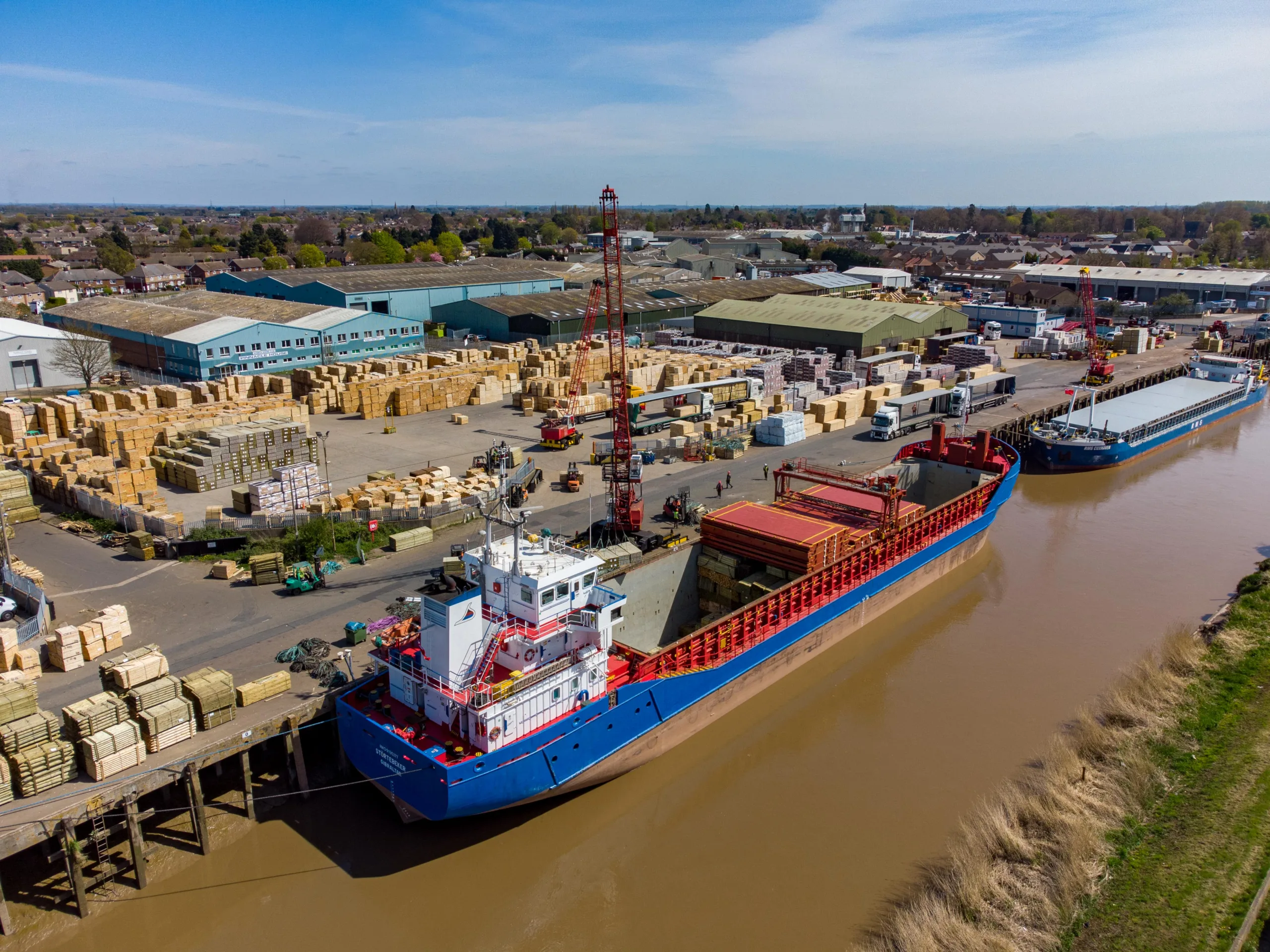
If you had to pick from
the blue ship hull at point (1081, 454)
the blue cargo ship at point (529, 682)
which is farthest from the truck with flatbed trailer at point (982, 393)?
the blue cargo ship at point (529, 682)

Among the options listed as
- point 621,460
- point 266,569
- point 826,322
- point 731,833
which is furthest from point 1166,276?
point 266,569

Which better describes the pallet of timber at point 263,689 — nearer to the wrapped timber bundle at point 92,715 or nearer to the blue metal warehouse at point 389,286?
the wrapped timber bundle at point 92,715

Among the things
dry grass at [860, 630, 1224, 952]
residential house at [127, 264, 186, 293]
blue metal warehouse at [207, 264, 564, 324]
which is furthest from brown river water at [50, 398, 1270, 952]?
residential house at [127, 264, 186, 293]

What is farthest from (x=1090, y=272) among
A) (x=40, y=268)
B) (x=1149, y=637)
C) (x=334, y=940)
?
(x=40, y=268)

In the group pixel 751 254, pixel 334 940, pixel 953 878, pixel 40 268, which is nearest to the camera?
pixel 334 940

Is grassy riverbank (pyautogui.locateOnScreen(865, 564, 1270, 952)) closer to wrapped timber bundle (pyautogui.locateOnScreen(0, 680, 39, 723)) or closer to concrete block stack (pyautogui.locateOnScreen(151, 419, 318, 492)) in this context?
wrapped timber bundle (pyautogui.locateOnScreen(0, 680, 39, 723))

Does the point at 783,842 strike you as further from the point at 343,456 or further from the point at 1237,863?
the point at 343,456
